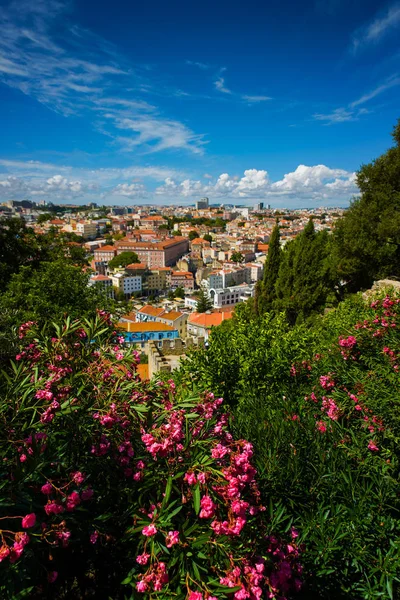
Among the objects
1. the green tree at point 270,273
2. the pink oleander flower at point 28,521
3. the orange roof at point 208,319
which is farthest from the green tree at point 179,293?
the pink oleander flower at point 28,521

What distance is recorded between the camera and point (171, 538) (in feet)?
5.42

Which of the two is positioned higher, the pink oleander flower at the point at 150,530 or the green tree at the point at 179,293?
the pink oleander flower at the point at 150,530

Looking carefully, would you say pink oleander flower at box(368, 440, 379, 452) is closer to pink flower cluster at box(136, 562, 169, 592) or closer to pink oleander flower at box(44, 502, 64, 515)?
pink flower cluster at box(136, 562, 169, 592)

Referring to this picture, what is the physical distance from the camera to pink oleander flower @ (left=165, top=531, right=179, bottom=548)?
1.65 m

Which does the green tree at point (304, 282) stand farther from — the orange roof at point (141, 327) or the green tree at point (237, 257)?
the green tree at point (237, 257)

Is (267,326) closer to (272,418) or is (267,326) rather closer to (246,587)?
(272,418)

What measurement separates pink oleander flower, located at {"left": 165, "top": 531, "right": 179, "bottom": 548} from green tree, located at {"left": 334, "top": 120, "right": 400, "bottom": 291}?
11.7 metres

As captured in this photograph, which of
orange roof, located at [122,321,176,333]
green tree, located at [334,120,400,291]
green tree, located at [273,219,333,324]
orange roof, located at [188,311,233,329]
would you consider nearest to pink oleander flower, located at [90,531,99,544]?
green tree, located at [273,219,333,324]

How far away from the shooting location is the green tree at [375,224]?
38.5ft

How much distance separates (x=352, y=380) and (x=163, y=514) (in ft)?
8.74

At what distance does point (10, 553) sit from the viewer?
139 cm

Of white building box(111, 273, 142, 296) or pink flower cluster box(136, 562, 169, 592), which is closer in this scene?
pink flower cluster box(136, 562, 169, 592)

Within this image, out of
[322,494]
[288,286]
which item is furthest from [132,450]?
[288,286]

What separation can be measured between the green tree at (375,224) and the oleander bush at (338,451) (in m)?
8.35
